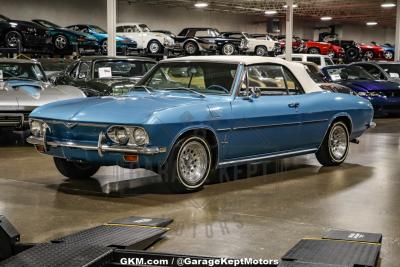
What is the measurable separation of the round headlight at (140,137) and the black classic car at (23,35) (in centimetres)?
1284

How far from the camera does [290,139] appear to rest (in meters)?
7.33

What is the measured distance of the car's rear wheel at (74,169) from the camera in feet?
22.9

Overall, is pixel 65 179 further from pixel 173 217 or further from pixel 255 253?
pixel 255 253

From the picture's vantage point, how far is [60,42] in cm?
1992

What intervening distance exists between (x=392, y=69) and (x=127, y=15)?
779 inches

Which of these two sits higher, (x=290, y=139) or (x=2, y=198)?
(x=290, y=139)

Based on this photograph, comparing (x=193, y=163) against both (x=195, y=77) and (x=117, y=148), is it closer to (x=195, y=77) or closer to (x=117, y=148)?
(x=117, y=148)

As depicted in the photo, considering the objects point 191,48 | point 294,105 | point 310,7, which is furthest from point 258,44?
point 294,105

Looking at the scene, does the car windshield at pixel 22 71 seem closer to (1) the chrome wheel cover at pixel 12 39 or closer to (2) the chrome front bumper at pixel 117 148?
(2) the chrome front bumper at pixel 117 148

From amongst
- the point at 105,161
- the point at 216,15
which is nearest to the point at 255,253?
the point at 105,161

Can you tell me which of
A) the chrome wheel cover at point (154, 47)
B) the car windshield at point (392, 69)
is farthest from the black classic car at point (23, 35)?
the car windshield at point (392, 69)

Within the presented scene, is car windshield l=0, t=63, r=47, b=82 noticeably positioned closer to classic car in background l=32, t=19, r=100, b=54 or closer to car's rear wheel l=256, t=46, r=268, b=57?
classic car in background l=32, t=19, r=100, b=54

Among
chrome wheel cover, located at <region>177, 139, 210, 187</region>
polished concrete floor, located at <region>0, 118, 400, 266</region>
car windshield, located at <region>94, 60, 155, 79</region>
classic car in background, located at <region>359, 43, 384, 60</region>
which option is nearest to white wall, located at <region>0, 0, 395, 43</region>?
classic car in background, located at <region>359, 43, 384, 60</region>

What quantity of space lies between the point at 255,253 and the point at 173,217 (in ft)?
4.15
